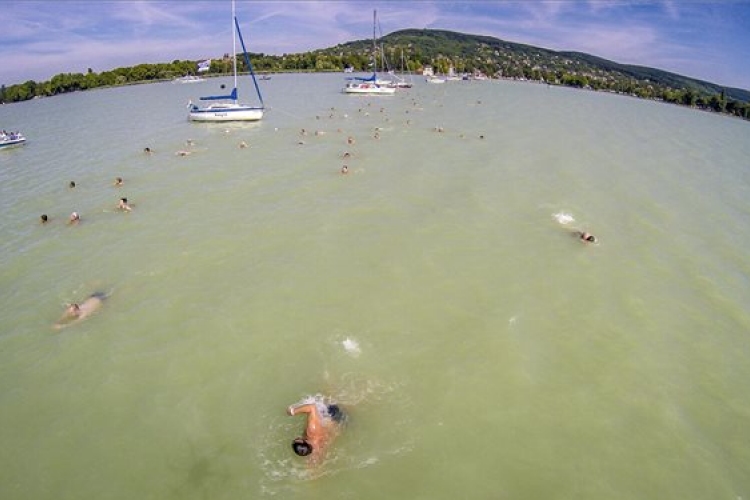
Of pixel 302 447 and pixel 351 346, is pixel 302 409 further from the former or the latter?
pixel 351 346

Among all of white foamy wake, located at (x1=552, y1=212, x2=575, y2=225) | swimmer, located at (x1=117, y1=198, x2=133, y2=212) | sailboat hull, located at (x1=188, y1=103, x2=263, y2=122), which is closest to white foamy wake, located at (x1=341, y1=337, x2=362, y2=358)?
white foamy wake, located at (x1=552, y1=212, x2=575, y2=225)

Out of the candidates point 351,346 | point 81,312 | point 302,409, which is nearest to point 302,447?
point 302,409

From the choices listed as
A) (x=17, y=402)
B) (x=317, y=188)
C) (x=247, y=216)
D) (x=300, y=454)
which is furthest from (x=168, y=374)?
(x=317, y=188)

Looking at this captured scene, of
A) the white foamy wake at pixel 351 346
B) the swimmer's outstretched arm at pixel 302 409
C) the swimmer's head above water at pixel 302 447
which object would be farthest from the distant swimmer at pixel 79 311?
the swimmer's head above water at pixel 302 447

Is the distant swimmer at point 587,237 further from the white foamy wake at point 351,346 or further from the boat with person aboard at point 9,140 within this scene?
the boat with person aboard at point 9,140

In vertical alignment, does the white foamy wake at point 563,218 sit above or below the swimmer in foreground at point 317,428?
above

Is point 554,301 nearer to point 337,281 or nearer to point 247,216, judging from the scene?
point 337,281
